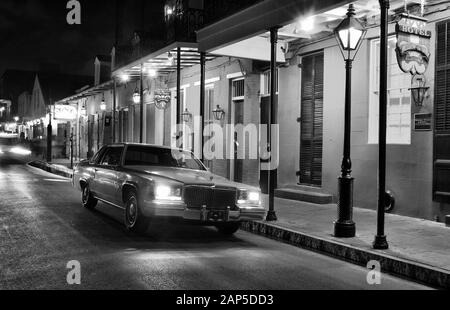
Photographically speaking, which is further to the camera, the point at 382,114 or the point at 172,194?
the point at 172,194

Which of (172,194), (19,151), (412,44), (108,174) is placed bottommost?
(19,151)


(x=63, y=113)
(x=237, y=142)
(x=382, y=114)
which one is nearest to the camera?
(x=382, y=114)

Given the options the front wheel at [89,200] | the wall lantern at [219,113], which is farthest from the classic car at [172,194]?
the wall lantern at [219,113]

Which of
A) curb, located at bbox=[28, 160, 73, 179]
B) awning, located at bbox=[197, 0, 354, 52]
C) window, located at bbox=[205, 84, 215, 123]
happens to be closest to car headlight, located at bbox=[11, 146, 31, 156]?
curb, located at bbox=[28, 160, 73, 179]

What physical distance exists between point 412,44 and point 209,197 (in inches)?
175

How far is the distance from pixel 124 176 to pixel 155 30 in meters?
14.5

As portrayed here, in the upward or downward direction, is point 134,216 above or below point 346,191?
below

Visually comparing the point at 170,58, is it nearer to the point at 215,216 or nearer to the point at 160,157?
the point at 160,157

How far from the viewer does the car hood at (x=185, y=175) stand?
8367 millimetres

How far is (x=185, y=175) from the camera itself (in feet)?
29.0

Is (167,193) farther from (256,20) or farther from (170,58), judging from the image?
(170,58)

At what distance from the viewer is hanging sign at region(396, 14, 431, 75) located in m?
8.76

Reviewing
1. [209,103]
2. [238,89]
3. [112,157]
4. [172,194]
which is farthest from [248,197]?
[209,103]

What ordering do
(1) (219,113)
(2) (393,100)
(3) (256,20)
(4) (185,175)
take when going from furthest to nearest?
(1) (219,113) → (3) (256,20) → (2) (393,100) → (4) (185,175)
